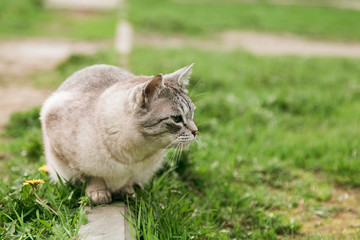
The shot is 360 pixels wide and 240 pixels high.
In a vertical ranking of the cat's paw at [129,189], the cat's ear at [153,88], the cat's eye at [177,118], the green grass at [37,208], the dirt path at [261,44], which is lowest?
the dirt path at [261,44]

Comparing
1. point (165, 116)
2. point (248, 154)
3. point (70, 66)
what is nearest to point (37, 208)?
point (165, 116)

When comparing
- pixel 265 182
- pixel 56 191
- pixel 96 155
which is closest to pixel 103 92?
pixel 96 155

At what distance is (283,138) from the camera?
4.78 meters

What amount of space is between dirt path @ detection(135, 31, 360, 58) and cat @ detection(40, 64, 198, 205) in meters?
6.57

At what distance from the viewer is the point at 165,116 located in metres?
2.61

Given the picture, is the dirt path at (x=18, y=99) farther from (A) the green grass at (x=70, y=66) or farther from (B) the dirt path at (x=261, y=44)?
(B) the dirt path at (x=261, y=44)

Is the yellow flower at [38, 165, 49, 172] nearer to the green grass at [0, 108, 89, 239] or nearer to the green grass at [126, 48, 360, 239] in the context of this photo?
the green grass at [0, 108, 89, 239]

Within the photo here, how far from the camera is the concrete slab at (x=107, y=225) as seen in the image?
233 centimetres

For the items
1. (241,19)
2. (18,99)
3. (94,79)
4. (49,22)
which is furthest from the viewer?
(241,19)

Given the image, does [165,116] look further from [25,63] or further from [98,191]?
[25,63]

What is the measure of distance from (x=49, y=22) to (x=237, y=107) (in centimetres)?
787

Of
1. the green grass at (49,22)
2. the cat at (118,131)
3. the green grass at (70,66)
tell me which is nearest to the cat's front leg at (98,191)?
the cat at (118,131)

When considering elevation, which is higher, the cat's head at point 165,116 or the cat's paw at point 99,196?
the cat's head at point 165,116

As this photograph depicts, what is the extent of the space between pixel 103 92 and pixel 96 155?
50 cm
